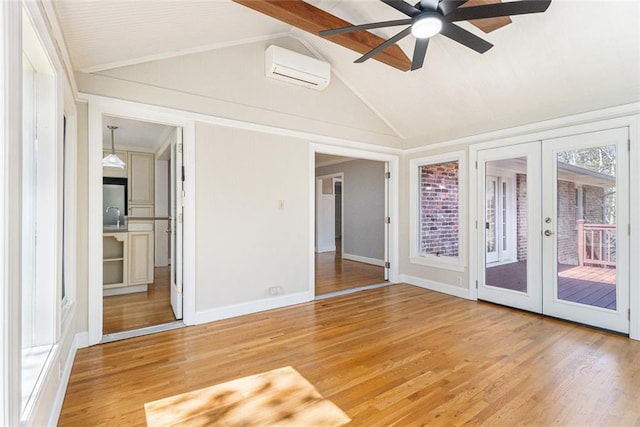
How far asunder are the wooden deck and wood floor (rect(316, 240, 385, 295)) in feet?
7.09

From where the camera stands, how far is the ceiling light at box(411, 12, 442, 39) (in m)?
2.11

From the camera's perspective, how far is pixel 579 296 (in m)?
3.39

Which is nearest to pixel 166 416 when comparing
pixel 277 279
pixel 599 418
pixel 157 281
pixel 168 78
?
pixel 277 279

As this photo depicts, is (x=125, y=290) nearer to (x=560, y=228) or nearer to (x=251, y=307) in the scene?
(x=251, y=307)

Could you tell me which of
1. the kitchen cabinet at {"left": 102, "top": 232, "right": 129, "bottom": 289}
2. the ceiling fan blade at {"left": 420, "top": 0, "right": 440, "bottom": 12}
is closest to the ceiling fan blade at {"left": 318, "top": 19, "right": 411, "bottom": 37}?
the ceiling fan blade at {"left": 420, "top": 0, "right": 440, "bottom": 12}

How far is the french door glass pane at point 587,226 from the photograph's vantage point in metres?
3.20

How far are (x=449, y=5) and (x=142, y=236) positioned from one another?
4.56 meters

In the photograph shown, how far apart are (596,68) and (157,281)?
21.4 ft

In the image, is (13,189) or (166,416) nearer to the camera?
(13,189)

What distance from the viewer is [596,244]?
10.8 ft

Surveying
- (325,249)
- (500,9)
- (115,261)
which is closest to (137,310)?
(115,261)

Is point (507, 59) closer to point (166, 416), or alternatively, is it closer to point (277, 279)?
point (277, 279)

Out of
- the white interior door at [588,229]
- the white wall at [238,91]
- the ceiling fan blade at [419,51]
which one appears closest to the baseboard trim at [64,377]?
the white wall at [238,91]

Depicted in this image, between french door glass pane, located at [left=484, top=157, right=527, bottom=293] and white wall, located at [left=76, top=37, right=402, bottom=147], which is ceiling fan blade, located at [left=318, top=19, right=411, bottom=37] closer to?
white wall, located at [left=76, top=37, right=402, bottom=147]
